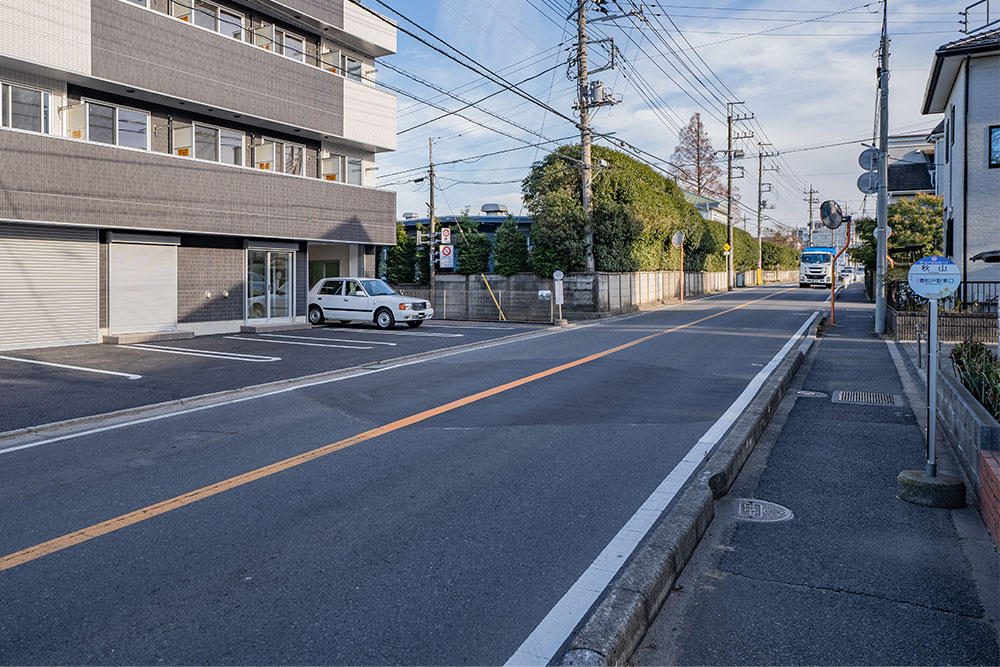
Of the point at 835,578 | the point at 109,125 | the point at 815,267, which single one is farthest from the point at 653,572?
the point at 815,267

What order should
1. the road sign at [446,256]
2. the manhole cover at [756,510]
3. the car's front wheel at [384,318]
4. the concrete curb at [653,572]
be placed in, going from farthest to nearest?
the road sign at [446,256]
the car's front wheel at [384,318]
the manhole cover at [756,510]
the concrete curb at [653,572]

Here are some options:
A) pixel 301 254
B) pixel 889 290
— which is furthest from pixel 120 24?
pixel 889 290

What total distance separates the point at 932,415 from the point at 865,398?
5.07m

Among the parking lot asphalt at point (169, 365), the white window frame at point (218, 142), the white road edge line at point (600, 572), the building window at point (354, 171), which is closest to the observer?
the white road edge line at point (600, 572)

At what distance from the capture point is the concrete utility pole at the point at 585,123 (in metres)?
29.4

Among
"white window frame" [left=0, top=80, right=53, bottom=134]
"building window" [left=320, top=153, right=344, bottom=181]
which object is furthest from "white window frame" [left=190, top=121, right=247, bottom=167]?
"white window frame" [left=0, top=80, right=53, bottom=134]

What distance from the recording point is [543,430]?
8.15 meters

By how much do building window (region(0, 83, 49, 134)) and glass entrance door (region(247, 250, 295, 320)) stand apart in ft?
21.7

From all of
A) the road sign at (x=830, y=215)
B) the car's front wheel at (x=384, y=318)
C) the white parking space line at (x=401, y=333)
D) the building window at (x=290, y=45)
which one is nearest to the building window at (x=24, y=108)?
the building window at (x=290, y=45)

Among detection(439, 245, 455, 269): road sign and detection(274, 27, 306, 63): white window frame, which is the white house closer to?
detection(439, 245, 455, 269): road sign

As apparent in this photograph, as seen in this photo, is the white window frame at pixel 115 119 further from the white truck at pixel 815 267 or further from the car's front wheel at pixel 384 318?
the white truck at pixel 815 267

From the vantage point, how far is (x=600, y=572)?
14.3ft

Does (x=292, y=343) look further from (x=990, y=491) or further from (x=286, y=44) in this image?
(x=990, y=491)

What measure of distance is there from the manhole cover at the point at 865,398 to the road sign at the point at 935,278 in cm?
452
